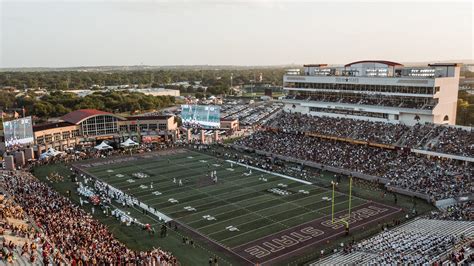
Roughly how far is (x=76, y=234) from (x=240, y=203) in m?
13.2

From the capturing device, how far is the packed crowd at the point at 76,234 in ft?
67.8

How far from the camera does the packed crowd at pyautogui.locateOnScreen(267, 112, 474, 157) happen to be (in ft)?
123

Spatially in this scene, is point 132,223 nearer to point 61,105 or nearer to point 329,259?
point 329,259

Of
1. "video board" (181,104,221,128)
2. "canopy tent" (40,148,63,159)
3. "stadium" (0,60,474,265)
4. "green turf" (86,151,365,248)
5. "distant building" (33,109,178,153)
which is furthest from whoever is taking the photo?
"distant building" (33,109,178,153)

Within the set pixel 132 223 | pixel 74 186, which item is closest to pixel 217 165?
pixel 74 186

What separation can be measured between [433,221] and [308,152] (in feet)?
67.7

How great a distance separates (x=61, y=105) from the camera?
260ft

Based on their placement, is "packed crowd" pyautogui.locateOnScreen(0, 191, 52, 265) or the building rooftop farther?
the building rooftop

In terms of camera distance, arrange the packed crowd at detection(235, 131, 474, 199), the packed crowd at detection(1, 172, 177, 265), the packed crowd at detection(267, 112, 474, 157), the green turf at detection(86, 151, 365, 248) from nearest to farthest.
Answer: the packed crowd at detection(1, 172, 177, 265)
the green turf at detection(86, 151, 365, 248)
the packed crowd at detection(235, 131, 474, 199)
the packed crowd at detection(267, 112, 474, 157)

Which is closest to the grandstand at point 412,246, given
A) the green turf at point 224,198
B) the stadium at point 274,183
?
the stadium at point 274,183

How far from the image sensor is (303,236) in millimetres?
25953

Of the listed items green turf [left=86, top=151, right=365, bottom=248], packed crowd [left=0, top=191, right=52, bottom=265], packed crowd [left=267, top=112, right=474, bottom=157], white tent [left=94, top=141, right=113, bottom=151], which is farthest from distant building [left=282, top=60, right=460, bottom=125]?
packed crowd [left=0, top=191, right=52, bottom=265]

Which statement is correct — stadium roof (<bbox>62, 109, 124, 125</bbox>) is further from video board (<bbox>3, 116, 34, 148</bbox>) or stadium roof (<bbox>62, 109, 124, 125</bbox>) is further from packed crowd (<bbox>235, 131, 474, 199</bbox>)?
packed crowd (<bbox>235, 131, 474, 199</bbox>)

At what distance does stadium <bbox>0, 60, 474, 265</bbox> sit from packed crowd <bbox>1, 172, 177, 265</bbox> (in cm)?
Answer: 11
